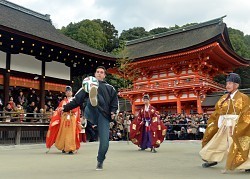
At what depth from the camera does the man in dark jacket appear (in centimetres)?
536

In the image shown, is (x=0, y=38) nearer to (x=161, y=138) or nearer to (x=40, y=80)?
(x=40, y=80)

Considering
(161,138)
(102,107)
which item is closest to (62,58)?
(161,138)

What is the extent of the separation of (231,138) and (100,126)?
2.30m

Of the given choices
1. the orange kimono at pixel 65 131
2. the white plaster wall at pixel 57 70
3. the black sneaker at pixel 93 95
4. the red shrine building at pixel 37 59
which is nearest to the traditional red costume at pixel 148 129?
the orange kimono at pixel 65 131

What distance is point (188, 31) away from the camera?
34188 millimetres

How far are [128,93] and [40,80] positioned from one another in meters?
15.8

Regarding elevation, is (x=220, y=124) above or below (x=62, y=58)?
below

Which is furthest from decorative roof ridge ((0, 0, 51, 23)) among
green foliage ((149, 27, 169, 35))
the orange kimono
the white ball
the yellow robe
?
green foliage ((149, 27, 169, 35))

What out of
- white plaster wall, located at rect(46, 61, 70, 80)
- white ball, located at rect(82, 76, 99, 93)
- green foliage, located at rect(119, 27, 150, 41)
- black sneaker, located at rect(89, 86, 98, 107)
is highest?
green foliage, located at rect(119, 27, 150, 41)

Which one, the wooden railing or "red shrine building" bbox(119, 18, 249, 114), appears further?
"red shrine building" bbox(119, 18, 249, 114)

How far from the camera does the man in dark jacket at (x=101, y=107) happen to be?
17.6ft

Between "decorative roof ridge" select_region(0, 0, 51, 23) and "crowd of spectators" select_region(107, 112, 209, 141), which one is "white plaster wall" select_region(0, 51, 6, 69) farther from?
"crowd of spectators" select_region(107, 112, 209, 141)

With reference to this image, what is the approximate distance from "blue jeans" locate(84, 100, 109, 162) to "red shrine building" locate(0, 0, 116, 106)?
7.93 metres

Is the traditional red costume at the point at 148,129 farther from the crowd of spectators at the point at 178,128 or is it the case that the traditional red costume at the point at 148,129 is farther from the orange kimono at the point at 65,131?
the crowd of spectators at the point at 178,128
